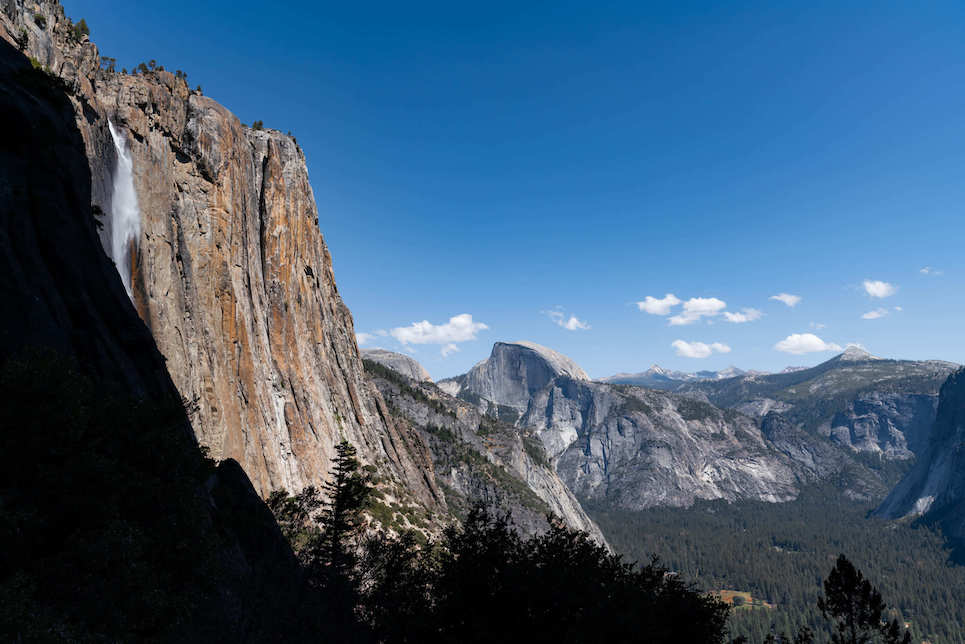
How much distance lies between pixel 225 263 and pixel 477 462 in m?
112

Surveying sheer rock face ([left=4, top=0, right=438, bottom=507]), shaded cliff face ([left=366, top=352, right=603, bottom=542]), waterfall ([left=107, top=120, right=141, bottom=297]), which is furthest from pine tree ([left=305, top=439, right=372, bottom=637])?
shaded cliff face ([left=366, top=352, right=603, bottom=542])

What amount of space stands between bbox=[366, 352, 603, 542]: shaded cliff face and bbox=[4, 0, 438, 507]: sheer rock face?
59.1m

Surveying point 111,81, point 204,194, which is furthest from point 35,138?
point 204,194

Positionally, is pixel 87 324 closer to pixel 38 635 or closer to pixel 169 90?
pixel 38 635

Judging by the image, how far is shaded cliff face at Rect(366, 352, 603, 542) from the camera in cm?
13312

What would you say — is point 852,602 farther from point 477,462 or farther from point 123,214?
point 477,462

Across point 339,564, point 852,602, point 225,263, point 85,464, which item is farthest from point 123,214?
point 852,602

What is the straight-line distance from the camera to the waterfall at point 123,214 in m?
39.3

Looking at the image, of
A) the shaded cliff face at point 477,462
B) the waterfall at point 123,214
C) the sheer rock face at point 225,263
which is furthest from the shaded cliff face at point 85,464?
the shaded cliff face at point 477,462

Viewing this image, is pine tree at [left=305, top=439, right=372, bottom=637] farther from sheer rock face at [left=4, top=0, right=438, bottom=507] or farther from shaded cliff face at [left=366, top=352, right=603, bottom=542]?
shaded cliff face at [left=366, top=352, right=603, bottom=542]

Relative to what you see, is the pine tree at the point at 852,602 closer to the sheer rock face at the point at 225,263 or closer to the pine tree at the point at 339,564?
the pine tree at the point at 339,564

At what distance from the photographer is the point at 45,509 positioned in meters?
12.5

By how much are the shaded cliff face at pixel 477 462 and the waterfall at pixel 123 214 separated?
3625 inches

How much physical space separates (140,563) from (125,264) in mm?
37160
